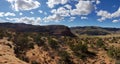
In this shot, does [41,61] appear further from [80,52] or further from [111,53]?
[111,53]

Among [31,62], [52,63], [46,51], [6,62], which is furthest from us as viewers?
[46,51]

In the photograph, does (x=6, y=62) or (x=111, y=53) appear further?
(x=111, y=53)

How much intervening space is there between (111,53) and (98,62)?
343cm

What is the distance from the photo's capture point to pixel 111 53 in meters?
29.7

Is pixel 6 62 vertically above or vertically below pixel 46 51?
above

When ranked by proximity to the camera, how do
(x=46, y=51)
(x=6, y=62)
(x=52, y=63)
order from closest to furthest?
(x=6, y=62) < (x=52, y=63) < (x=46, y=51)

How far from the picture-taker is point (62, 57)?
1057 inches

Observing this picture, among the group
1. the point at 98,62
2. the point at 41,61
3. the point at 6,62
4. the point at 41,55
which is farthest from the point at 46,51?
the point at 6,62

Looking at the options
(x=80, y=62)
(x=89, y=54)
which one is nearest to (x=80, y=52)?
(x=89, y=54)

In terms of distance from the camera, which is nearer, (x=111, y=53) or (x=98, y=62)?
(x=98, y=62)

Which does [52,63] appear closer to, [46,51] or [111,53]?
[46,51]

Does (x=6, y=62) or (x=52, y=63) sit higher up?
(x=6, y=62)

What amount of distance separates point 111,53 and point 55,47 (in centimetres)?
931

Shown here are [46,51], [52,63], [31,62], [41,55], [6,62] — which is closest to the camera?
[6,62]
